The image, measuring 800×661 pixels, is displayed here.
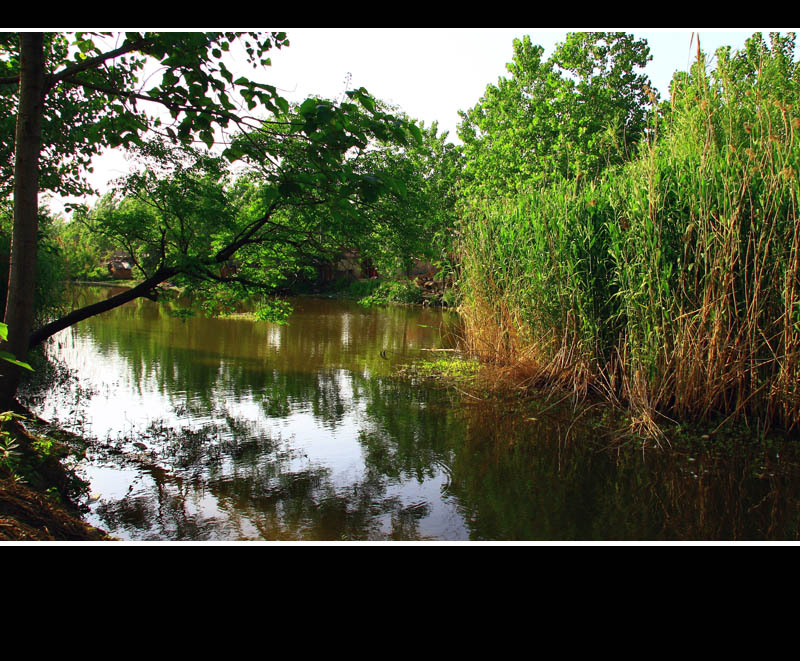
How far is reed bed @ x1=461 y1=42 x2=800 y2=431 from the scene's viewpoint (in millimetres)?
5820

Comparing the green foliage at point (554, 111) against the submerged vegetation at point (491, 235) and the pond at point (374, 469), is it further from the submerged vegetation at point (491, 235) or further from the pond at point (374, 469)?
the pond at point (374, 469)

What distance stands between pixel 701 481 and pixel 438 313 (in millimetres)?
19096

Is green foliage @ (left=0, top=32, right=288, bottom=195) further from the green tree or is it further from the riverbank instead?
the riverbank

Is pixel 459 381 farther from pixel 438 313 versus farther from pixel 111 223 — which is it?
pixel 438 313

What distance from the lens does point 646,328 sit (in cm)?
650

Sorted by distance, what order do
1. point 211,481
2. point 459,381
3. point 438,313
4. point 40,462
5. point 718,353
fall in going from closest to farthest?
point 40,462 < point 211,481 < point 718,353 < point 459,381 < point 438,313

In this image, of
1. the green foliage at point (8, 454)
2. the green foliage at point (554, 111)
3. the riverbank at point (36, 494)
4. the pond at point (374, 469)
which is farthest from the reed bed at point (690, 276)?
the green foliage at point (554, 111)

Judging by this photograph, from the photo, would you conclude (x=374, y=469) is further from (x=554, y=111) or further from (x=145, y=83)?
(x=554, y=111)

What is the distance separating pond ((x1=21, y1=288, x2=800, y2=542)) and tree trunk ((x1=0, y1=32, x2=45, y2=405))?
1528 millimetres

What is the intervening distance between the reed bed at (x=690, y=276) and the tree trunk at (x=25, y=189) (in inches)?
229

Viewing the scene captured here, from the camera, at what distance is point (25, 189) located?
4.45 m

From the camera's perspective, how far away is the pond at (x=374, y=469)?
437 cm

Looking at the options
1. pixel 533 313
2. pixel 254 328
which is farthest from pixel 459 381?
pixel 254 328

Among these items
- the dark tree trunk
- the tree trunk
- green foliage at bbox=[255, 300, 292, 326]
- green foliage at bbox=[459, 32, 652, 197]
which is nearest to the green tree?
the tree trunk
